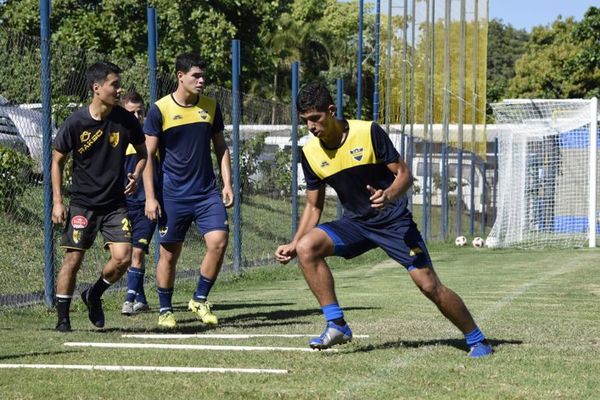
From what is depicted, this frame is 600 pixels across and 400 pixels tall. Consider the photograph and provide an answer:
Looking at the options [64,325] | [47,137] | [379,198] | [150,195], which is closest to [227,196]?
[150,195]

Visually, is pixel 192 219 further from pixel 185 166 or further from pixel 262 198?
pixel 262 198

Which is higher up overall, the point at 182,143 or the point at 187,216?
the point at 182,143

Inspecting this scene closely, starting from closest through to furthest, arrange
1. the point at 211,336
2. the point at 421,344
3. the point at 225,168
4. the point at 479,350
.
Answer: the point at 479,350, the point at 421,344, the point at 211,336, the point at 225,168

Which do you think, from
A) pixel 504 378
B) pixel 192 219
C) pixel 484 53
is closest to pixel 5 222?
pixel 192 219

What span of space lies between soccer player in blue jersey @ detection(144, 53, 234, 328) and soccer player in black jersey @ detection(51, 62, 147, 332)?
376mm

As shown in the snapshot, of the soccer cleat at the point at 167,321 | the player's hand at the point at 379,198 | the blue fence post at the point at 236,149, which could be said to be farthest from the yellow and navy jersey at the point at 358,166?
the blue fence post at the point at 236,149

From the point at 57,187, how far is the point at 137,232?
2.16 metres

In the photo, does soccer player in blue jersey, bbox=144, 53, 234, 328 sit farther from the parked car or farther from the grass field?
the parked car

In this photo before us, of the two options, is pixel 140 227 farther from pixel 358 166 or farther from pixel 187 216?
pixel 358 166

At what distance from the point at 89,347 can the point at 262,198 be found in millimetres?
10046

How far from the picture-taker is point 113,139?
9.40 meters

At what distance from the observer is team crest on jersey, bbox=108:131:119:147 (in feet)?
30.8

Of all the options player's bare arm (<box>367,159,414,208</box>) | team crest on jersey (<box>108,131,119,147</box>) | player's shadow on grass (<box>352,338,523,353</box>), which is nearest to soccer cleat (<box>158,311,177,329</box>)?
team crest on jersey (<box>108,131,119,147</box>)

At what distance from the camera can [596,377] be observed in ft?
22.4
